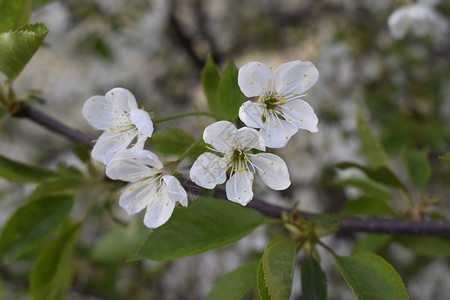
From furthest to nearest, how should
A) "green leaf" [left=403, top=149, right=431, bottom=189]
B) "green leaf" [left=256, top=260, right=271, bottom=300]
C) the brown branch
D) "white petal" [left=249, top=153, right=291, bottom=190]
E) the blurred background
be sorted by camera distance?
the blurred background
"green leaf" [left=403, top=149, right=431, bottom=189]
the brown branch
"white petal" [left=249, top=153, right=291, bottom=190]
"green leaf" [left=256, top=260, right=271, bottom=300]

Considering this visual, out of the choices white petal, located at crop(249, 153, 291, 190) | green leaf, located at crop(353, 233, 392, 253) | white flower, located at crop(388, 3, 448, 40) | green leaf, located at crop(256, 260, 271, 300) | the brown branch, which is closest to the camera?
green leaf, located at crop(256, 260, 271, 300)

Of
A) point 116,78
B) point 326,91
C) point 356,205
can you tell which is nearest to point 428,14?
point 326,91

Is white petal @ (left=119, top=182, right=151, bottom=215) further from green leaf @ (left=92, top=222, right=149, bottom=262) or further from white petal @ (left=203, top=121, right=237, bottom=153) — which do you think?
green leaf @ (left=92, top=222, right=149, bottom=262)

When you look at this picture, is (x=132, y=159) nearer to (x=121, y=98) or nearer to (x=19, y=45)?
(x=121, y=98)

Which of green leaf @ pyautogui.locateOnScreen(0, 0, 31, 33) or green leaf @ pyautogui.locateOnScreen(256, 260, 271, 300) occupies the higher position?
green leaf @ pyautogui.locateOnScreen(0, 0, 31, 33)

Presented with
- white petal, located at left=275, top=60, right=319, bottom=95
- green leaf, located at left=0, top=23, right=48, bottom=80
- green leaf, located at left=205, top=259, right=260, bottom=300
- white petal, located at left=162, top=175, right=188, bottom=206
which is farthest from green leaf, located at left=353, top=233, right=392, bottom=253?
green leaf, located at left=0, top=23, right=48, bottom=80

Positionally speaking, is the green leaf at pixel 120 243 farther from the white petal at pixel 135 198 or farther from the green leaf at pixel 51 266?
the white petal at pixel 135 198

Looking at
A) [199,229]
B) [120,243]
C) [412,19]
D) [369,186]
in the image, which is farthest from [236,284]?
[412,19]

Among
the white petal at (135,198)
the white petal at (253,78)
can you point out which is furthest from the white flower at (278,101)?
the white petal at (135,198)
